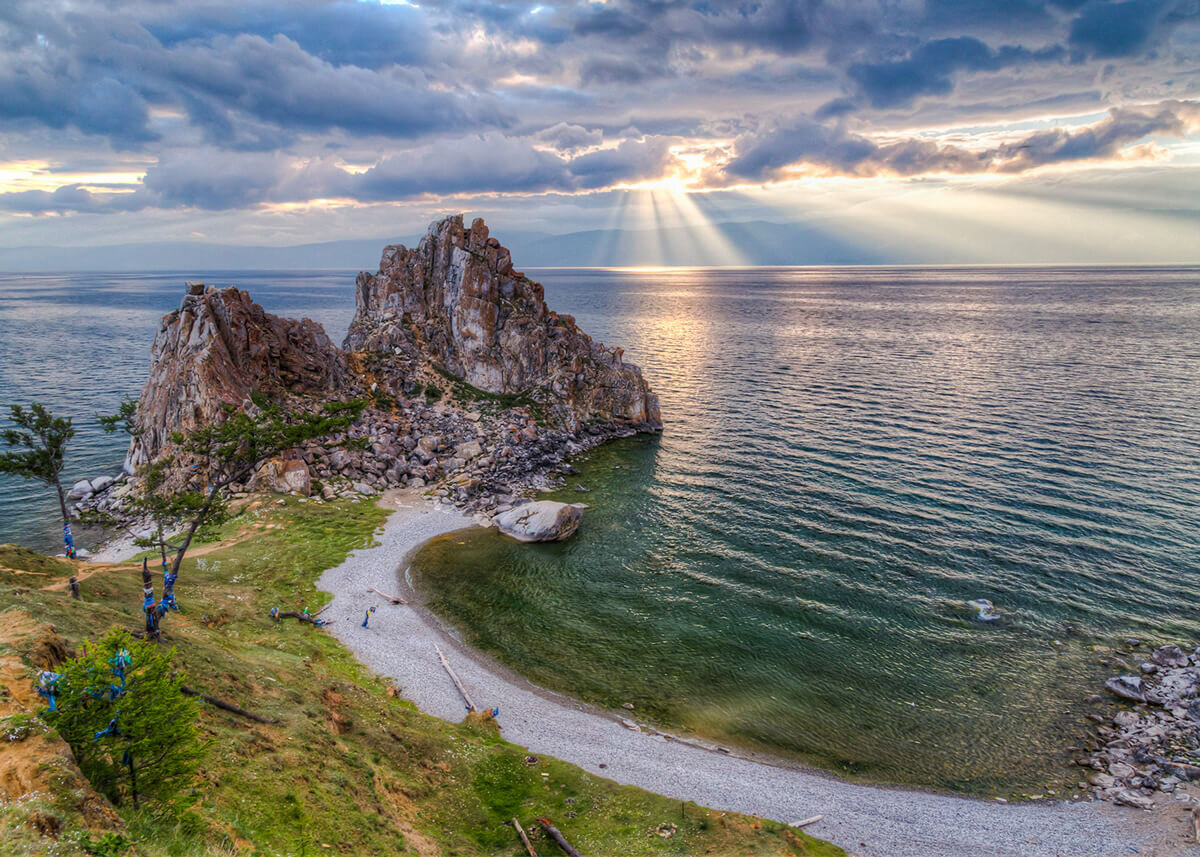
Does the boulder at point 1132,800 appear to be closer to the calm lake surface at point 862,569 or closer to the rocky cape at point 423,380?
the calm lake surface at point 862,569

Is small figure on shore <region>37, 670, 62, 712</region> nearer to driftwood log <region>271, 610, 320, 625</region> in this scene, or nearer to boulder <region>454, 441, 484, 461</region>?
driftwood log <region>271, 610, 320, 625</region>

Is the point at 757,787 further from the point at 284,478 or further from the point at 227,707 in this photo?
the point at 284,478

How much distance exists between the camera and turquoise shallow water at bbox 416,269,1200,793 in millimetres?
34781

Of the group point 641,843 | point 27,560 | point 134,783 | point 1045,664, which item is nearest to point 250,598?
point 27,560

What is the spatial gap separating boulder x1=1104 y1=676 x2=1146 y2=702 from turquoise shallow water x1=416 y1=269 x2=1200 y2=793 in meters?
1.28

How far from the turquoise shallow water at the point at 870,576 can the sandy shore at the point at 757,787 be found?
6.04 feet

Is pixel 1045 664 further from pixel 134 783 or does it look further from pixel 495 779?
pixel 134 783

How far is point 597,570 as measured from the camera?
167 feet

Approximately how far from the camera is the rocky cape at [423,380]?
6181 cm

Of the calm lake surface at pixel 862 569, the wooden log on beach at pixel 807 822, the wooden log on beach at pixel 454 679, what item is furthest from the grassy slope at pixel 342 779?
the calm lake surface at pixel 862 569

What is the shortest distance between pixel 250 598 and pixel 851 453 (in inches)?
2577

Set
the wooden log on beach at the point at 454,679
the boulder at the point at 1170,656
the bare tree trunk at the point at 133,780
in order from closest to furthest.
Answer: the bare tree trunk at the point at 133,780
the wooden log on beach at the point at 454,679
the boulder at the point at 1170,656

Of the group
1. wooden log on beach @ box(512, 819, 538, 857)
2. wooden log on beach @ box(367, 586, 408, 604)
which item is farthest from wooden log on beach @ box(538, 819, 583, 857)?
wooden log on beach @ box(367, 586, 408, 604)

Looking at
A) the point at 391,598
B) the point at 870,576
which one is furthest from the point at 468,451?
the point at 870,576
